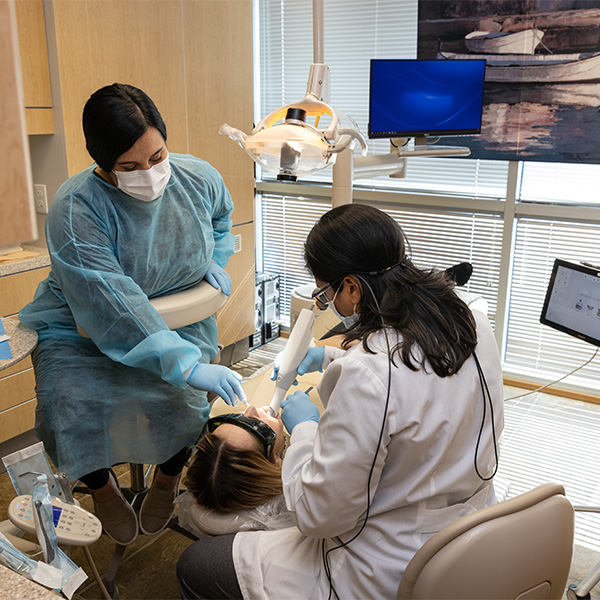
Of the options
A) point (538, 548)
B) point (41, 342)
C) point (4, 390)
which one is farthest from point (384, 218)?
point (4, 390)

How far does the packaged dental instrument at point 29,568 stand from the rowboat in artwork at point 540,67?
2.90 meters

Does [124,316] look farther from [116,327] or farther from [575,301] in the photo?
[575,301]

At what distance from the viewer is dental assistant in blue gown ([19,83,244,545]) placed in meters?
1.56

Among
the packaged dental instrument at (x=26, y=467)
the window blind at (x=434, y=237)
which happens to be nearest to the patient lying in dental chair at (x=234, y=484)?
→ the packaged dental instrument at (x=26, y=467)

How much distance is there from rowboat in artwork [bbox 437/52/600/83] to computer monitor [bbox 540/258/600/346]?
1.22 m

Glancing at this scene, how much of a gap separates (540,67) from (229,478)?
8.21 ft

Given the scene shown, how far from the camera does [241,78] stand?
11.2 ft

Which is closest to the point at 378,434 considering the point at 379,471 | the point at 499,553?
the point at 379,471

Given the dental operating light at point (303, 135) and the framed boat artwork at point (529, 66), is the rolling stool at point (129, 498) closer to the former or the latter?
the dental operating light at point (303, 135)

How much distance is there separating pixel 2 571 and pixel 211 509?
2.67ft

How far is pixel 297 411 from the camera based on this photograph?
1542mm

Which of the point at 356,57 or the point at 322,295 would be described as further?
the point at 356,57

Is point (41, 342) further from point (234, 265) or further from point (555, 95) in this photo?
point (555, 95)

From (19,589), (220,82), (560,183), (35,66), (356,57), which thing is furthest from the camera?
(356,57)
